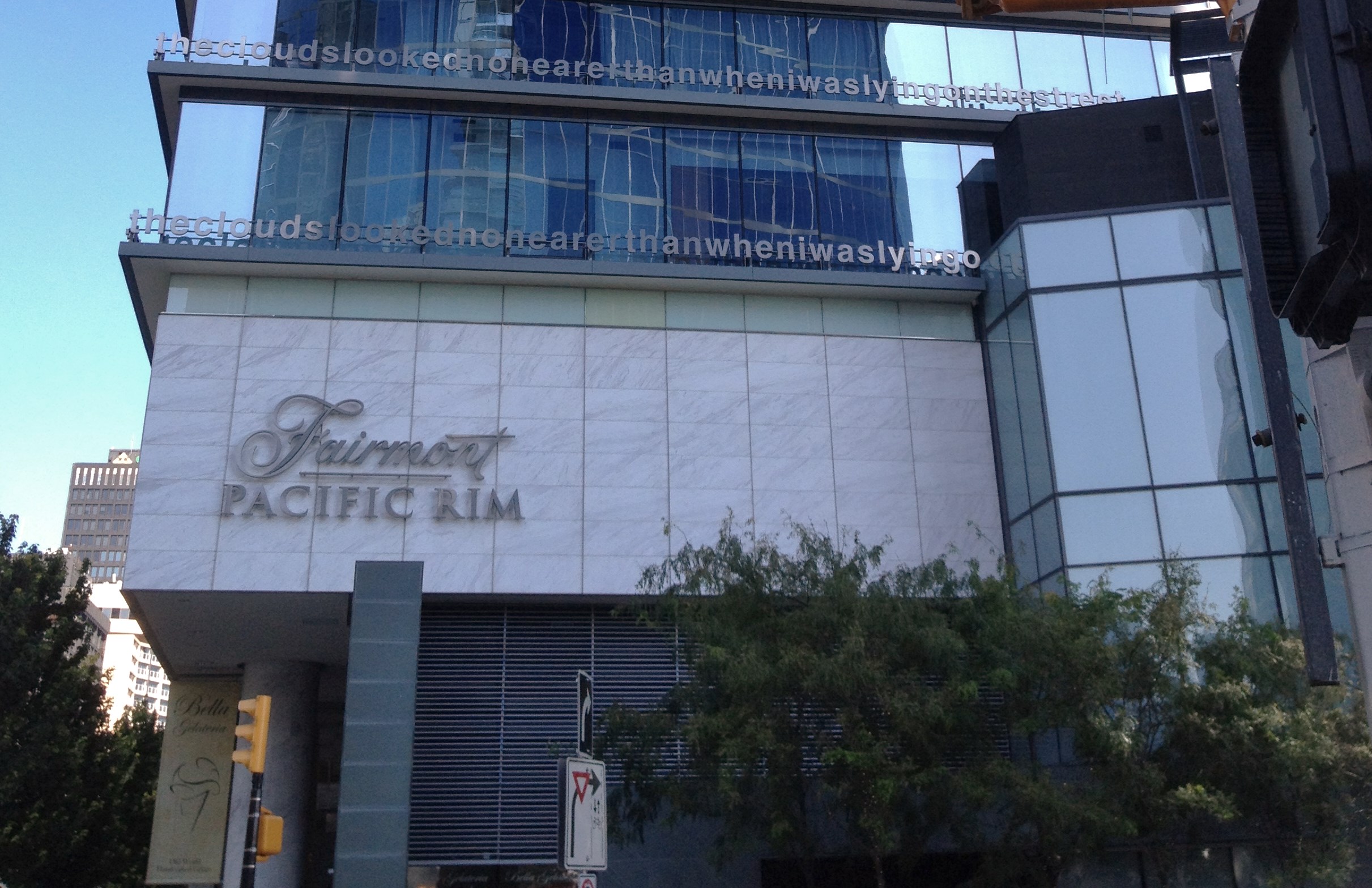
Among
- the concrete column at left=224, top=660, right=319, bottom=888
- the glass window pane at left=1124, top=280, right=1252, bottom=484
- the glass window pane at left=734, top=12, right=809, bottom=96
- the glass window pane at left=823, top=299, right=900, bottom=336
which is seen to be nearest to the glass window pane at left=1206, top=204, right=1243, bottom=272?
the glass window pane at left=1124, top=280, right=1252, bottom=484

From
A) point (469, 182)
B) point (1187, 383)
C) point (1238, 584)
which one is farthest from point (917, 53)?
point (1238, 584)

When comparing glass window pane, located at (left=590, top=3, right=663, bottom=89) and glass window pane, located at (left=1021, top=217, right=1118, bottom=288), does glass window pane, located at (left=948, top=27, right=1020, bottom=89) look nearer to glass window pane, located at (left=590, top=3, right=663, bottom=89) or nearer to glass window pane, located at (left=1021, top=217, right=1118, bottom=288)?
glass window pane, located at (left=1021, top=217, right=1118, bottom=288)

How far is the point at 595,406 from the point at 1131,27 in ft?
59.6

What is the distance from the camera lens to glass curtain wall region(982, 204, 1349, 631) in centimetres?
2434

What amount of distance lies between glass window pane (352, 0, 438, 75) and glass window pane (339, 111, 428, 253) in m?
1.26

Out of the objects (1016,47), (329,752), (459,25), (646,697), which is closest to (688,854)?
(646,697)

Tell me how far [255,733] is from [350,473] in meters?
12.8

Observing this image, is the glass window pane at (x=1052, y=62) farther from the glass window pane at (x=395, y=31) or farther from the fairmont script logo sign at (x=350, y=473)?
the fairmont script logo sign at (x=350, y=473)

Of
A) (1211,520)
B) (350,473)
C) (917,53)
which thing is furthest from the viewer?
(917,53)

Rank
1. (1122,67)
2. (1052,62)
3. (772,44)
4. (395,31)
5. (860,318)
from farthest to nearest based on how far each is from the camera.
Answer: (1122,67)
(1052,62)
(772,44)
(395,31)
(860,318)

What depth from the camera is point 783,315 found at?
2878 centimetres

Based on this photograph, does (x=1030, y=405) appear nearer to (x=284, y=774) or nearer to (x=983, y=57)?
(x=983, y=57)

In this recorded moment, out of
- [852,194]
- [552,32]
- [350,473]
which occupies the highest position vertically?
[552,32]

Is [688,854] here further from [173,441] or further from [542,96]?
[542,96]
